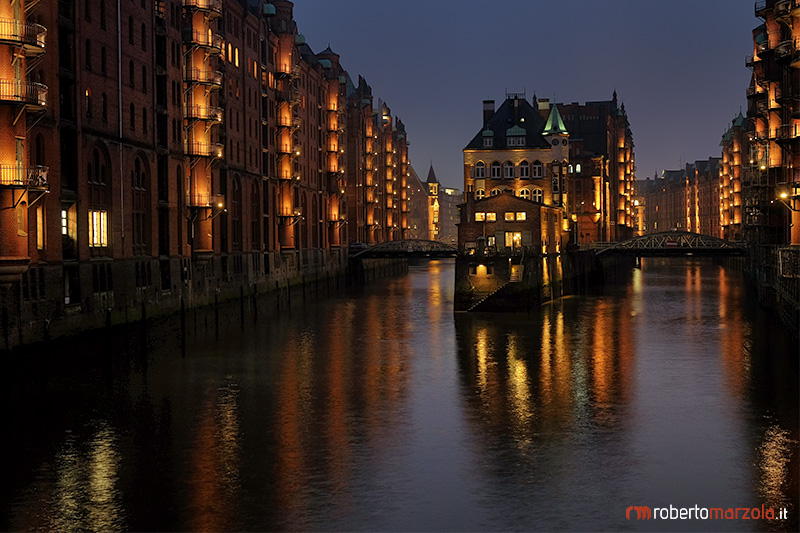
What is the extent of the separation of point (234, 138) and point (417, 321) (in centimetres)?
2865

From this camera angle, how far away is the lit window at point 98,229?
58.8 m

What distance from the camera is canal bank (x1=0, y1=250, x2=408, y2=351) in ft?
156

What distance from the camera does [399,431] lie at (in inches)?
1261

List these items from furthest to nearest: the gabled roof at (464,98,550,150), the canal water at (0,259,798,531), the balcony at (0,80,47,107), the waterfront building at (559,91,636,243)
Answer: the waterfront building at (559,91,636,243)
the gabled roof at (464,98,550,150)
the balcony at (0,80,47,107)
the canal water at (0,259,798,531)

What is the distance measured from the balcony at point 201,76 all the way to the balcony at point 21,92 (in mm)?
27502

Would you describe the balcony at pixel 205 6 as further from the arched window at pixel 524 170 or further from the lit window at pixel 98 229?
the arched window at pixel 524 170

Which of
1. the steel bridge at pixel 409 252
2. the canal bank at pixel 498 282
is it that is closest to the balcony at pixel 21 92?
the canal bank at pixel 498 282

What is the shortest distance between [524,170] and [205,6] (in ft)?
154

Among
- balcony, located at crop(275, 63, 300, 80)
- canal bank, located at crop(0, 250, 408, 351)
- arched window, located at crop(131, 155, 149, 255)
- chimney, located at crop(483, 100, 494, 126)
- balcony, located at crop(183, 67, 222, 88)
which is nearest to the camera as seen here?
canal bank, located at crop(0, 250, 408, 351)

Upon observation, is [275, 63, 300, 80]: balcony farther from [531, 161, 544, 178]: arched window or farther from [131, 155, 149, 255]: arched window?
[131, 155, 149, 255]: arched window

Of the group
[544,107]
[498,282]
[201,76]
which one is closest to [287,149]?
[201,76]

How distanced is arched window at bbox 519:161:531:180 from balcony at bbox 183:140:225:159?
43.6 metres

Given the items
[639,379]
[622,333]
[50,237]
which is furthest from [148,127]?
[639,379]

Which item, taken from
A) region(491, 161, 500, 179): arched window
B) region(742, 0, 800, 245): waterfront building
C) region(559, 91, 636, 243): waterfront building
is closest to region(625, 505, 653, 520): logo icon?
region(742, 0, 800, 245): waterfront building
